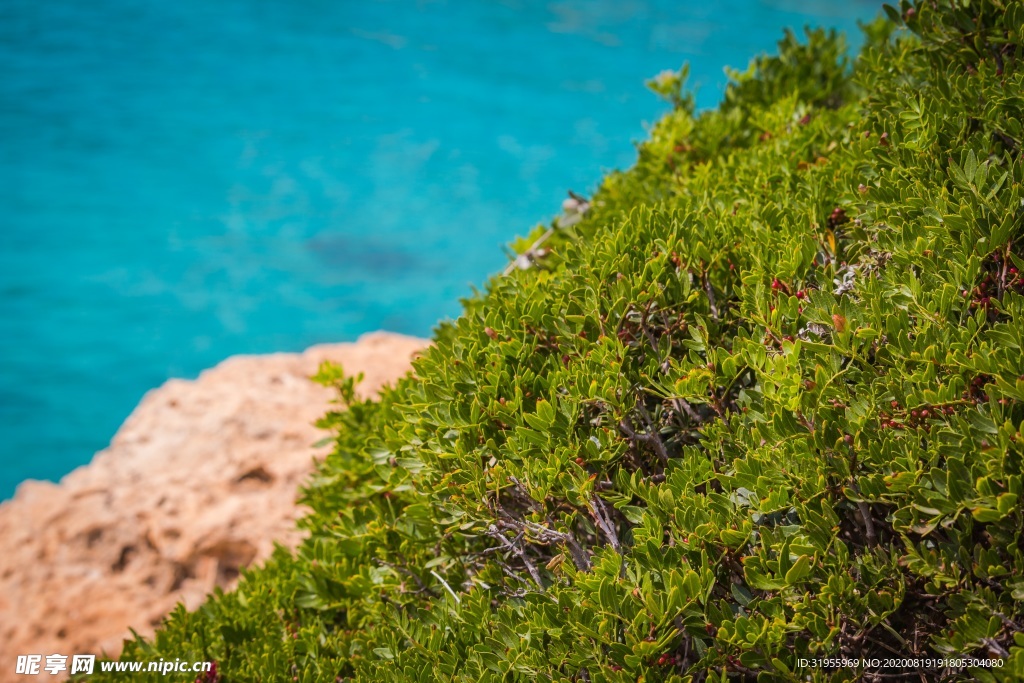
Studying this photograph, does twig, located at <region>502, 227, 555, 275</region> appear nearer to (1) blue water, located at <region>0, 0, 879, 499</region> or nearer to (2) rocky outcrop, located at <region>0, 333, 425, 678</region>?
(2) rocky outcrop, located at <region>0, 333, 425, 678</region>

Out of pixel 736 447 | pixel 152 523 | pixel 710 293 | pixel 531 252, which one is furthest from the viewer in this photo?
pixel 152 523

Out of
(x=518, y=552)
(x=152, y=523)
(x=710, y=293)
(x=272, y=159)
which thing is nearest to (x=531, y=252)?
(x=710, y=293)

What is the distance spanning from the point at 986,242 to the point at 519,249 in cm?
237

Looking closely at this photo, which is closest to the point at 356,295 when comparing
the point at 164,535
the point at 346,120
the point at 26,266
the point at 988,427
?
the point at 346,120

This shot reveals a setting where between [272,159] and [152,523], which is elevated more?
[272,159]

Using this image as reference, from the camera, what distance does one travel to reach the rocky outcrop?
5.00 metres

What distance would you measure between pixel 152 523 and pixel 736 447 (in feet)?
14.9

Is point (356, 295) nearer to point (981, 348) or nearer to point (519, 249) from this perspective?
point (519, 249)

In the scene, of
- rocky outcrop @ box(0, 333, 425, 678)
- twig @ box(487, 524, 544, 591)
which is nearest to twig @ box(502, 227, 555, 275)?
twig @ box(487, 524, 544, 591)

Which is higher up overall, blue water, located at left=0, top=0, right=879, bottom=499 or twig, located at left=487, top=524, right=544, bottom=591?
blue water, located at left=0, top=0, right=879, bottom=499

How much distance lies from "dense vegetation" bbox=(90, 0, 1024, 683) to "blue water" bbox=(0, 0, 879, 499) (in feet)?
32.8

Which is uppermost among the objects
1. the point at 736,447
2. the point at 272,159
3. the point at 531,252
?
the point at 272,159

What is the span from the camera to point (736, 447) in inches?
76.2

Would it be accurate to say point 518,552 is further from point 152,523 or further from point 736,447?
point 152,523
